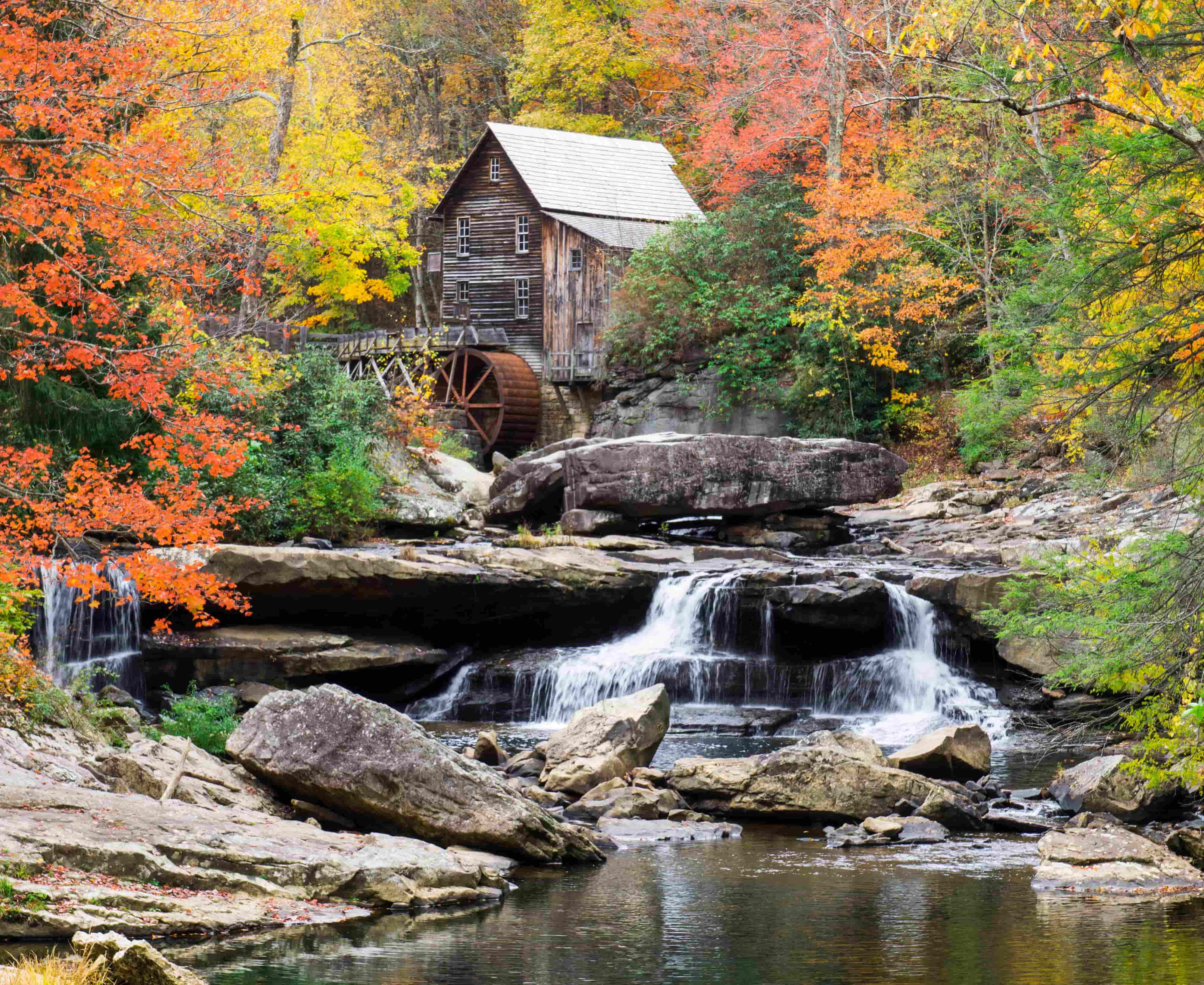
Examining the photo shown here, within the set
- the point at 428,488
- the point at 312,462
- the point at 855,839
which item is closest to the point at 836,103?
the point at 428,488

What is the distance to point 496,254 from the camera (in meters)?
39.7

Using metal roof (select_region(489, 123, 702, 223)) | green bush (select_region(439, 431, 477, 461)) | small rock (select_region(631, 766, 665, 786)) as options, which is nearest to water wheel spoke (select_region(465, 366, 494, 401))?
green bush (select_region(439, 431, 477, 461))

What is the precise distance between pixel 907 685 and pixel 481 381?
71.9ft

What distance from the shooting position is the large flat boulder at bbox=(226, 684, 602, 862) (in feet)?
31.0

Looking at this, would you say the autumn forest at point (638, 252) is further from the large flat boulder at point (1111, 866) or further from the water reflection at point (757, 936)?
the water reflection at point (757, 936)

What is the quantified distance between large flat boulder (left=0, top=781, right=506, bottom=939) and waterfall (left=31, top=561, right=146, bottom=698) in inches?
302

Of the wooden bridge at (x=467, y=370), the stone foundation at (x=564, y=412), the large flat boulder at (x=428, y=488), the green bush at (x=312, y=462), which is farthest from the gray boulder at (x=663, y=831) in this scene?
the stone foundation at (x=564, y=412)

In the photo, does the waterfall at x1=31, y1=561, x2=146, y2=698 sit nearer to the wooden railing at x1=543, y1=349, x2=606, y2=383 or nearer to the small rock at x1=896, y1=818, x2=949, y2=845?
the small rock at x1=896, y1=818, x2=949, y2=845

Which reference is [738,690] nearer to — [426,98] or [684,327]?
[684,327]

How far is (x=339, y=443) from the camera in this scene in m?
22.5

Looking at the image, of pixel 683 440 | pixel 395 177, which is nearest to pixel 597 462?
pixel 683 440

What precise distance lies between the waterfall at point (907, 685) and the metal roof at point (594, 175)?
21809mm

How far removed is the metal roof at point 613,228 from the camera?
37.0 m

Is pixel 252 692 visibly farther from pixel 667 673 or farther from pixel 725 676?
pixel 725 676
